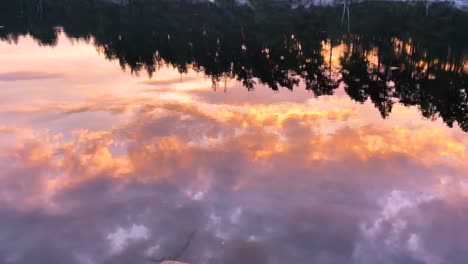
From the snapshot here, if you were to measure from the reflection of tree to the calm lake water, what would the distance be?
51 centimetres

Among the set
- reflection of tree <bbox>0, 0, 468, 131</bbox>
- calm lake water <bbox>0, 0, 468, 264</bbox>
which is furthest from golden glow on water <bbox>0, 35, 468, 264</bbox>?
reflection of tree <bbox>0, 0, 468, 131</bbox>

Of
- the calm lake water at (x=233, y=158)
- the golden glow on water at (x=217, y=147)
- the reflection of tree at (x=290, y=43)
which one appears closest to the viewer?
the calm lake water at (x=233, y=158)

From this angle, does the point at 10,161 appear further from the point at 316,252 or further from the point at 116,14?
the point at 116,14

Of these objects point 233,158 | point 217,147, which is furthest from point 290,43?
point 233,158

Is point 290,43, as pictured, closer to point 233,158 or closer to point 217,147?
point 217,147

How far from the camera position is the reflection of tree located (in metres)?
39.2

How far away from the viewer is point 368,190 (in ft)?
64.3

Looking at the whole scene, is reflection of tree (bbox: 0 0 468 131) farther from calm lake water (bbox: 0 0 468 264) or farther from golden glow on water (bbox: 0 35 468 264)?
golden glow on water (bbox: 0 35 468 264)

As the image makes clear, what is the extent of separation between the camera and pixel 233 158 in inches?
903

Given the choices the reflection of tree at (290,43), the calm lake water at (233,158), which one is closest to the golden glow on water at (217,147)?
the calm lake water at (233,158)

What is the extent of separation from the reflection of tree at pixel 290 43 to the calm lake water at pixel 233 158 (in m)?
0.51

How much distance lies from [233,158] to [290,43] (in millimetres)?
44877

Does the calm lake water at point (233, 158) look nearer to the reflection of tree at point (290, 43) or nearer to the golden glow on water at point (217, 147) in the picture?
the golden glow on water at point (217, 147)

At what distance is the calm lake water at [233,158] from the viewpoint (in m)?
15.7
